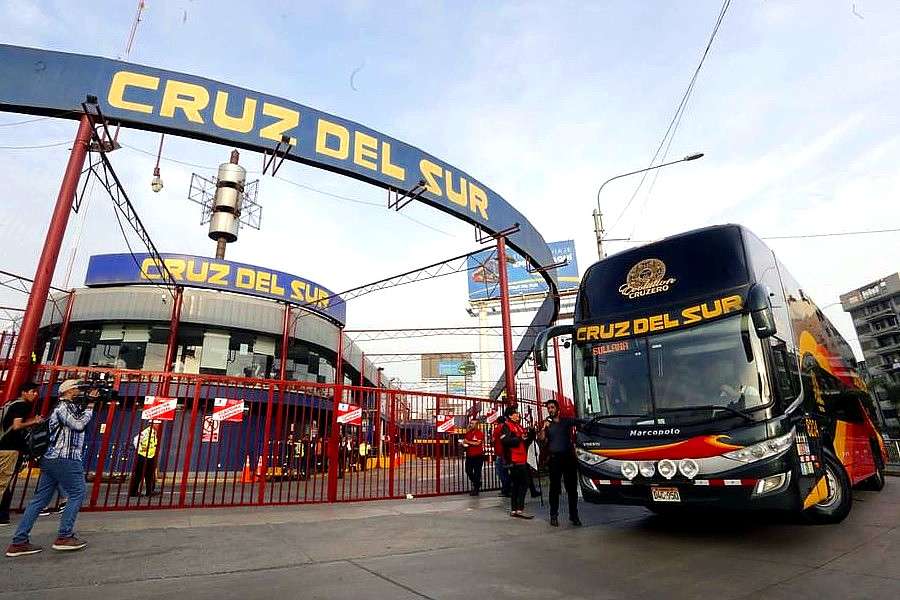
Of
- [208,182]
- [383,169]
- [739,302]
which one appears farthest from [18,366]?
[208,182]

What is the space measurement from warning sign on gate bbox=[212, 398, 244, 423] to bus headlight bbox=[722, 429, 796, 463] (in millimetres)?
7951

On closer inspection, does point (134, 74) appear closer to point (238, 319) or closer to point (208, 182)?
point (238, 319)

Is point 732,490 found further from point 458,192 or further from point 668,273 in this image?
point 458,192

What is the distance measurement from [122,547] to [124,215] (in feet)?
29.7

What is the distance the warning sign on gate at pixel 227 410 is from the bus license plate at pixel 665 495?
7.13 m

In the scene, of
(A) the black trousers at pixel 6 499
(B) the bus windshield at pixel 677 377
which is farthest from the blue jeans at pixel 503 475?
(A) the black trousers at pixel 6 499

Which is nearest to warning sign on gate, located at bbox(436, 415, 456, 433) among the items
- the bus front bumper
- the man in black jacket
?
the man in black jacket

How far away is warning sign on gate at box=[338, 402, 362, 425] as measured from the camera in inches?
381

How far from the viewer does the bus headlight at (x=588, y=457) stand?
6.00m

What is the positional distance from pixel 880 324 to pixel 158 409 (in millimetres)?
92322

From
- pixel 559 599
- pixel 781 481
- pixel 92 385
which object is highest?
pixel 92 385

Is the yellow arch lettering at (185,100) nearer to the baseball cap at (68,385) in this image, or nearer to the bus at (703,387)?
the baseball cap at (68,385)

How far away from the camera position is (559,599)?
147 inches

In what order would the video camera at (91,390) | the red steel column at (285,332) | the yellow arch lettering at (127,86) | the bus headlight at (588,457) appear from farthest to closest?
the red steel column at (285,332) < the yellow arch lettering at (127,86) < the bus headlight at (588,457) < the video camera at (91,390)
